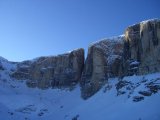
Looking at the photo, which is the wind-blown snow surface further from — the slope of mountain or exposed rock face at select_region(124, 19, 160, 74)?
exposed rock face at select_region(124, 19, 160, 74)

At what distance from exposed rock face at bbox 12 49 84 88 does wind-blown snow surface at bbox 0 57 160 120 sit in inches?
131

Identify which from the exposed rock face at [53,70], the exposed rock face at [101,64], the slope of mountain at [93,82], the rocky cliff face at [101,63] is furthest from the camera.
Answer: the exposed rock face at [53,70]

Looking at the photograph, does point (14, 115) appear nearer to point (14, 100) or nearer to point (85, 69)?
point (14, 100)

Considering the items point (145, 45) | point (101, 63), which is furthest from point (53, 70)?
point (145, 45)

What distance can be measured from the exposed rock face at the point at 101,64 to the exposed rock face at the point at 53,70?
26.4 ft

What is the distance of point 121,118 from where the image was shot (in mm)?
76500

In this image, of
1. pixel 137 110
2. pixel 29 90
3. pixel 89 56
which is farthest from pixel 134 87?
pixel 29 90

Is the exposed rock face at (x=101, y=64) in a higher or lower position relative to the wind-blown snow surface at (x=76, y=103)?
higher

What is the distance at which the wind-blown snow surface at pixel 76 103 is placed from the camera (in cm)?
7781

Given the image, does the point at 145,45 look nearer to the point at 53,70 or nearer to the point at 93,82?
the point at 93,82

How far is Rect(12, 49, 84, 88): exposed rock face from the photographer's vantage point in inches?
4705

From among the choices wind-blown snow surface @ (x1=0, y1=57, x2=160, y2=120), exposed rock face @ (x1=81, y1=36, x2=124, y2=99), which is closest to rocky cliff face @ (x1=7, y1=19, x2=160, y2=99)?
exposed rock face @ (x1=81, y1=36, x2=124, y2=99)

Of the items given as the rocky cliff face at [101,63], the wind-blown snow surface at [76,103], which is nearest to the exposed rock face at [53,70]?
the rocky cliff face at [101,63]

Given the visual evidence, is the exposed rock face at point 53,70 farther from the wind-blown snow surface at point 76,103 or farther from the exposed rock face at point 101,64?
the exposed rock face at point 101,64
